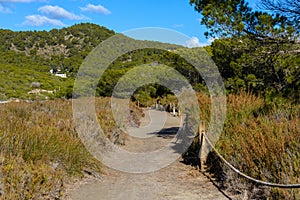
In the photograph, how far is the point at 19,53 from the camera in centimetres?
7631

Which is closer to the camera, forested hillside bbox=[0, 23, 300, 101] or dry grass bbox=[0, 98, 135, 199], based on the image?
dry grass bbox=[0, 98, 135, 199]

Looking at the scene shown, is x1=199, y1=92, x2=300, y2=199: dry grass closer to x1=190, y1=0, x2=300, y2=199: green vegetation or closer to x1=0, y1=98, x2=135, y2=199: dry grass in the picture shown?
x1=190, y1=0, x2=300, y2=199: green vegetation

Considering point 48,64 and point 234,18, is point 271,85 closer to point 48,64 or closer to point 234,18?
point 234,18

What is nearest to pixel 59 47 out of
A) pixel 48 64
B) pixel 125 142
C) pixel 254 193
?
pixel 48 64

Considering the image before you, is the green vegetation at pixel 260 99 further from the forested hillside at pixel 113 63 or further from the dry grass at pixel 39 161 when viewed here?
the dry grass at pixel 39 161

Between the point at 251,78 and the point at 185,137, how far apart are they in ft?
8.85

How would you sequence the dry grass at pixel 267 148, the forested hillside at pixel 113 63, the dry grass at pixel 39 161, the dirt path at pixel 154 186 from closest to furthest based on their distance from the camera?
the dry grass at pixel 39 161
the dry grass at pixel 267 148
the dirt path at pixel 154 186
the forested hillside at pixel 113 63

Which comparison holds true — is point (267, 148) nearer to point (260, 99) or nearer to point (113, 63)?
point (260, 99)

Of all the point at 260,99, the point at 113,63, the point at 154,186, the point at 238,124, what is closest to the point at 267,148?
the point at 238,124

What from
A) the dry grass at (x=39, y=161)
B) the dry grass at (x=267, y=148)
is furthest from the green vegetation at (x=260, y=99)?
the dry grass at (x=39, y=161)

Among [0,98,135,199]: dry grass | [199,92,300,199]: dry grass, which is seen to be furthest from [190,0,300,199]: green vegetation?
[0,98,135,199]: dry grass

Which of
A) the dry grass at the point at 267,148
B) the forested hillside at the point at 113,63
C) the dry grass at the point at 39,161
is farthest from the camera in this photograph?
the forested hillside at the point at 113,63

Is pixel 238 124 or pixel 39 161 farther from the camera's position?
pixel 238 124

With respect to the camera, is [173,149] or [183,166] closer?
[183,166]
